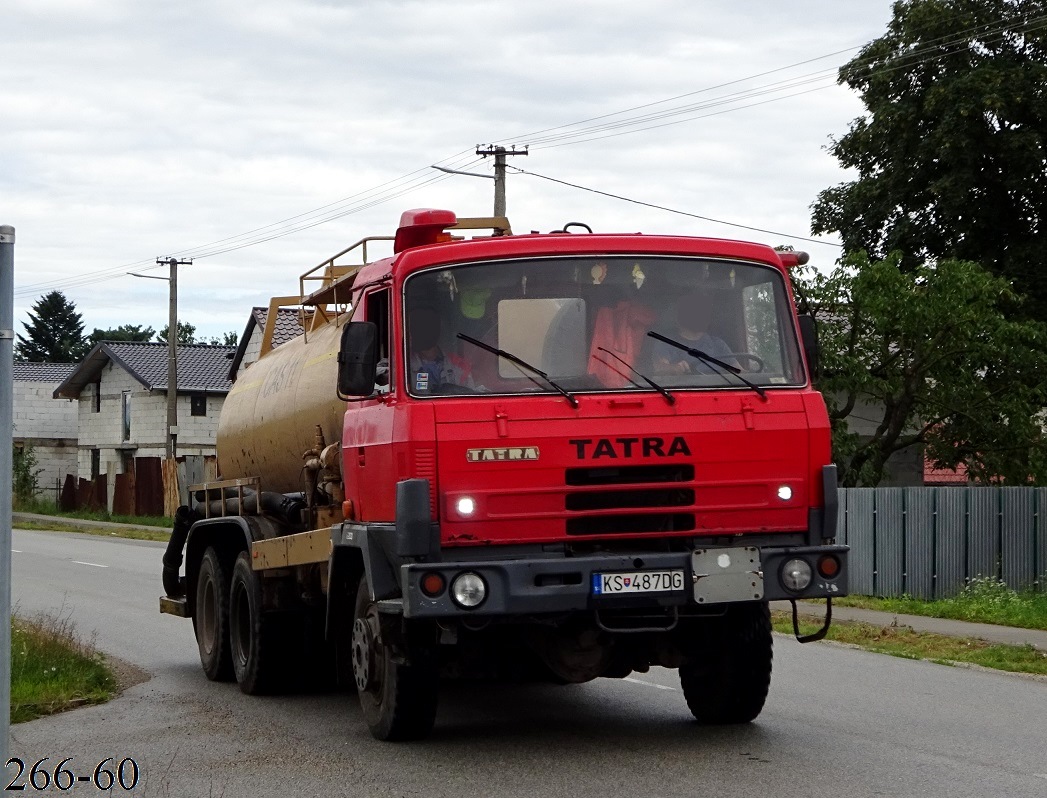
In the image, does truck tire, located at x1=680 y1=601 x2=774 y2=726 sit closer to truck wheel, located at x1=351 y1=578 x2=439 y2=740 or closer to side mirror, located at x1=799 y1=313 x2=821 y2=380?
side mirror, located at x1=799 y1=313 x2=821 y2=380

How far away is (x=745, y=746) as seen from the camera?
352 inches

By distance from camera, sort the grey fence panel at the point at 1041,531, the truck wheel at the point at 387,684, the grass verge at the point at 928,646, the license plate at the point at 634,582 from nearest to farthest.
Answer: the license plate at the point at 634,582
the truck wheel at the point at 387,684
the grass verge at the point at 928,646
the grey fence panel at the point at 1041,531

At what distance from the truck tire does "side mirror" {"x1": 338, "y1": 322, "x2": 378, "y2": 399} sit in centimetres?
237

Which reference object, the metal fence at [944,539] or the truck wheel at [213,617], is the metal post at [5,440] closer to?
the truck wheel at [213,617]

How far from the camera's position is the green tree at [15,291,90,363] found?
12303 centimetres

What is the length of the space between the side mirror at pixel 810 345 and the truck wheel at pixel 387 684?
2.69 m

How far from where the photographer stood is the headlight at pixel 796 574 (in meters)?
8.55

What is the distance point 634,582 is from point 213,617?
5684 millimetres

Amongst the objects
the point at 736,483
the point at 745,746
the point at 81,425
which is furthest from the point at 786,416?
the point at 81,425

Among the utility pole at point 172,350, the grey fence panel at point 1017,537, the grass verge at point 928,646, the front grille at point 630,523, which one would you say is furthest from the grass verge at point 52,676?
the utility pole at point 172,350

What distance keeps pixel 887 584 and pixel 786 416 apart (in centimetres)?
1312

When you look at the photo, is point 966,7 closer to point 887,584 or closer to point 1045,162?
point 1045,162

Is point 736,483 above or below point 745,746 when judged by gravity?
above

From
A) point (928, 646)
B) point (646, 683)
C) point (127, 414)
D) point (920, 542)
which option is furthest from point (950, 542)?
point (127, 414)
